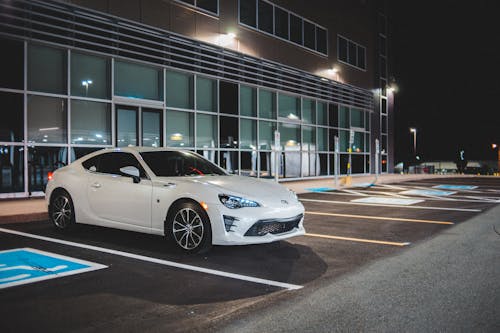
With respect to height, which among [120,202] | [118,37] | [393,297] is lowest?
[393,297]

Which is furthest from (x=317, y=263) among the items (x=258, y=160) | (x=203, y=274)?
(x=258, y=160)

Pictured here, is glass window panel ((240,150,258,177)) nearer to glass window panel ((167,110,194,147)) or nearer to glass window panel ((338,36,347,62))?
glass window panel ((167,110,194,147))

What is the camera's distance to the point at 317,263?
593 centimetres

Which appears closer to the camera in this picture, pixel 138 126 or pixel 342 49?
pixel 138 126

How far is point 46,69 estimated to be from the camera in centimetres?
1312

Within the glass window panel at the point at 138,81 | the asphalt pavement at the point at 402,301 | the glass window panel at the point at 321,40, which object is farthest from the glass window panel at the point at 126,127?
the glass window panel at the point at 321,40

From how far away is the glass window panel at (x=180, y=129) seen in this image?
16.3 metres

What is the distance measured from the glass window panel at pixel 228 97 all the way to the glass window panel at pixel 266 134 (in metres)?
2.09

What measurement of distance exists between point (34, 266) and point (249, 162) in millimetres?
14375

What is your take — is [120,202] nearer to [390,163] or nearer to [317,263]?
[317,263]

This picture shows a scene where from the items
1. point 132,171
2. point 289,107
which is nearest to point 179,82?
point 289,107

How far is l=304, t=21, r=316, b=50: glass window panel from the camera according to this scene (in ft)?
78.5

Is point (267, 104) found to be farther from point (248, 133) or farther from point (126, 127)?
point (126, 127)

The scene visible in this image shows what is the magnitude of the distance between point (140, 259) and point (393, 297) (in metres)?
3.31
